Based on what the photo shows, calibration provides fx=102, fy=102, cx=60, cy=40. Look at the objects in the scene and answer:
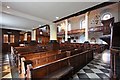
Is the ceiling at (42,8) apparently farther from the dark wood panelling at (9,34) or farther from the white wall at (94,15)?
the white wall at (94,15)

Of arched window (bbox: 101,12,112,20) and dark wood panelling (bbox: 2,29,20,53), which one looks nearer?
dark wood panelling (bbox: 2,29,20,53)

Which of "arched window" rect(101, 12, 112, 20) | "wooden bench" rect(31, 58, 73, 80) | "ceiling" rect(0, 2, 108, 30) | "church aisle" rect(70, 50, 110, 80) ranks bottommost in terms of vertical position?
"church aisle" rect(70, 50, 110, 80)

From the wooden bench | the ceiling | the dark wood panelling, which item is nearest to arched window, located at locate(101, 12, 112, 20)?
the ceiling

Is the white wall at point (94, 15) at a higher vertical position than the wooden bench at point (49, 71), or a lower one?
higher

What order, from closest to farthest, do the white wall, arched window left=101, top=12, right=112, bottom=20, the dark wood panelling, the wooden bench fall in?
the wooden bench, the dark wood panelling, the white wall, arched window left=101, top=12, right=112, bottom=20

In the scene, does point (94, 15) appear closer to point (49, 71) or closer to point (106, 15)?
point (106, 15)

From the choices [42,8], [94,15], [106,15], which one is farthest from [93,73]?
[94,15]

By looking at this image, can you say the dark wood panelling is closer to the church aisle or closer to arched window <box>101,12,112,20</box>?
the church aisle

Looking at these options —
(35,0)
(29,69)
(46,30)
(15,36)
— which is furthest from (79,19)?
(29,69)

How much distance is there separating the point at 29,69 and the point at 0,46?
33.6 feet

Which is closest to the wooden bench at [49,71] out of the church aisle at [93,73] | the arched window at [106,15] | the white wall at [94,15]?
the church aisle at [93,73]

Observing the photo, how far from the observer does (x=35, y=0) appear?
364 cm

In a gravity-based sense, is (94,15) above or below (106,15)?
above


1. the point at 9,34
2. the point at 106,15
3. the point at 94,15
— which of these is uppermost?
the point at 94,15
